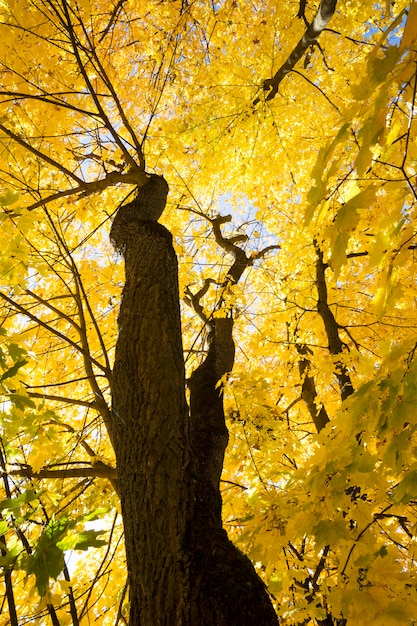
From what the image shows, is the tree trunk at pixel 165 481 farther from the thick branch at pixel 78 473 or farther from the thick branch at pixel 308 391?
the thick branch at pixel 308 391

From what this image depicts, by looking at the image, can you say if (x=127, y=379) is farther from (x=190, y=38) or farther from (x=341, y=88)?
(x=341, y=88)

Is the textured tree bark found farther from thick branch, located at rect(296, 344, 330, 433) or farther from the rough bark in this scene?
thick branch, located at rect(296, 344, 330, 433)

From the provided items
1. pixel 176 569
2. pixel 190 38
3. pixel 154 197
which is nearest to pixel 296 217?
pixel 190 38

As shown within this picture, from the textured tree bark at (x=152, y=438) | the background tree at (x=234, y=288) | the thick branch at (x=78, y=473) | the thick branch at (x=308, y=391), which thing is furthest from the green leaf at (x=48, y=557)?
the thick branch at (x=308, y=391)

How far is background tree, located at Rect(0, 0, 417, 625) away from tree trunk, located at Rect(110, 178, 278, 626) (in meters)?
0.03

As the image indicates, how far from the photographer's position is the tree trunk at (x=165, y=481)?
4.85 feet

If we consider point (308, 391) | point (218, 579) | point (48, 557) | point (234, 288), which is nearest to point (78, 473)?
point (218, 579)

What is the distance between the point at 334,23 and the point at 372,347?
4.30 m

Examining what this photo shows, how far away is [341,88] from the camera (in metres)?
5.51

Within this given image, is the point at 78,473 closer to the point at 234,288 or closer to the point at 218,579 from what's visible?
the point at 218,579

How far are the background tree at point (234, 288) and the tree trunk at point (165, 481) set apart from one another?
0.09ft

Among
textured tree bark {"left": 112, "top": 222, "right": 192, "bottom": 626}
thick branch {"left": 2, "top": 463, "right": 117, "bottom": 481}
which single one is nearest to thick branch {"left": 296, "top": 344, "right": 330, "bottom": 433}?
thick branch {"left": 2, "top": 463, "right": 117, "bottom": 481}

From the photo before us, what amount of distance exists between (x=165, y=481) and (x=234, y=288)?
11.9 feet

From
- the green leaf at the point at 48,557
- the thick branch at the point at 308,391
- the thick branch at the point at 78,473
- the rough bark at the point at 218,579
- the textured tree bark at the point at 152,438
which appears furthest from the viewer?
the thick branch at the point at 308,391
